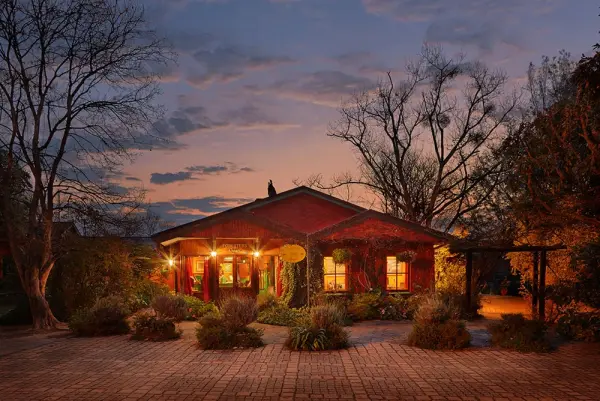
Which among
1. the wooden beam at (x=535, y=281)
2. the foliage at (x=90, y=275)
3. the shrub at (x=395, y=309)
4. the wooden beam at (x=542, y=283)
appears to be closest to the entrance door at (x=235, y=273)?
the foliage at (x=90, y=275)

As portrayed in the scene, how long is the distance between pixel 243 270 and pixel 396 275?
5.71 meters

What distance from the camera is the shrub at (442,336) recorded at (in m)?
10.5

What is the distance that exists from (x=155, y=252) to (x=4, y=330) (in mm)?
5734

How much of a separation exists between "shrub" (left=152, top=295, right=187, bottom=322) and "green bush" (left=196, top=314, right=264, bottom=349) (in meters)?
2.19

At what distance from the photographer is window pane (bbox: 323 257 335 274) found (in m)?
17.8

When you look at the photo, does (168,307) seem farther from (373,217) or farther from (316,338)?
(373,217)

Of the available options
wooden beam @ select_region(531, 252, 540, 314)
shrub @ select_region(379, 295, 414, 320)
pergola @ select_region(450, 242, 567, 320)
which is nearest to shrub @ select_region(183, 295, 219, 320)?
shrub @ select_region(379, 295, 414, 320)

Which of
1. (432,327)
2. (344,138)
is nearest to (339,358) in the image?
(432,327)

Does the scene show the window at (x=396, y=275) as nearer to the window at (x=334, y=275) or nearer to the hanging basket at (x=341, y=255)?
the window at (x=334, y=275)

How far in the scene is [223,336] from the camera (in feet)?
35.4

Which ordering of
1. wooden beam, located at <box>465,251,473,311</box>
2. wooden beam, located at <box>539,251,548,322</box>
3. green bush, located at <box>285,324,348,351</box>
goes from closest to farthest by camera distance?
1. green bush, located at <box>285,324,348,351</box>
2. wooden beam, located at <box>539,251,548,322</box>
3. wooden beam, located at <box>465,251,473,311</box>

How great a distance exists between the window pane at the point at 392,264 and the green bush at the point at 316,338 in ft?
24.9

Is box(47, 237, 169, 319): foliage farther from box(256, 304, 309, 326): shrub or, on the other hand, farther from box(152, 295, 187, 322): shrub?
box(256, 304, 309, 326): shrub

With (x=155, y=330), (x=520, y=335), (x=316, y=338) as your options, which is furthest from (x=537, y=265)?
(x=155, y=330)
